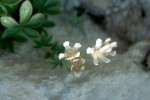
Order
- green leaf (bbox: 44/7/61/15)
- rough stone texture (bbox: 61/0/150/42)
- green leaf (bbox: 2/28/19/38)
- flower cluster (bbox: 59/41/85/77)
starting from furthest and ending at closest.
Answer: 1. rough stone texture (bbox: 61/0/150/42)
2. green leaf (bbox: 44/7/61/15)
3. green leaf (bbox: 2/28/19/38)
4. flower cluster (bbox: 59/41/85/77)

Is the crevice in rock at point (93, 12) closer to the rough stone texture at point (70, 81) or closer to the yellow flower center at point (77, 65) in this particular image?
the rough stone texture at point (70, 81)

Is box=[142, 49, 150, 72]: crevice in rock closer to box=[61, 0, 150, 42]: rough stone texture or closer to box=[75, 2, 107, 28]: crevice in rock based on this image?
box=[61, 0, 150, 42]: rough stone texture

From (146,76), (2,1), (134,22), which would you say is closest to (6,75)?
(2,1)

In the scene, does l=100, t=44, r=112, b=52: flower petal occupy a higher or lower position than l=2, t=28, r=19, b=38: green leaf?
lower

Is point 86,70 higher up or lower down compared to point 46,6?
lower down

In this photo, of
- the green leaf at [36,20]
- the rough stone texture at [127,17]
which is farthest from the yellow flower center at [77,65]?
the rough stone texture at [127,17]

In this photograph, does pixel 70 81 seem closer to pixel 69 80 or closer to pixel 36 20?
pixel 69 80

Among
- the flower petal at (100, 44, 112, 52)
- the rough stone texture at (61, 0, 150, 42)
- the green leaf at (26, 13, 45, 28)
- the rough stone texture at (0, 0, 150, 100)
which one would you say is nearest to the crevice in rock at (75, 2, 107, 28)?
the rough stone texture at (61, 0, 150, 42)

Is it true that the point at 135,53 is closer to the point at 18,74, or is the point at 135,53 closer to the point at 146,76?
the point at 146,76
